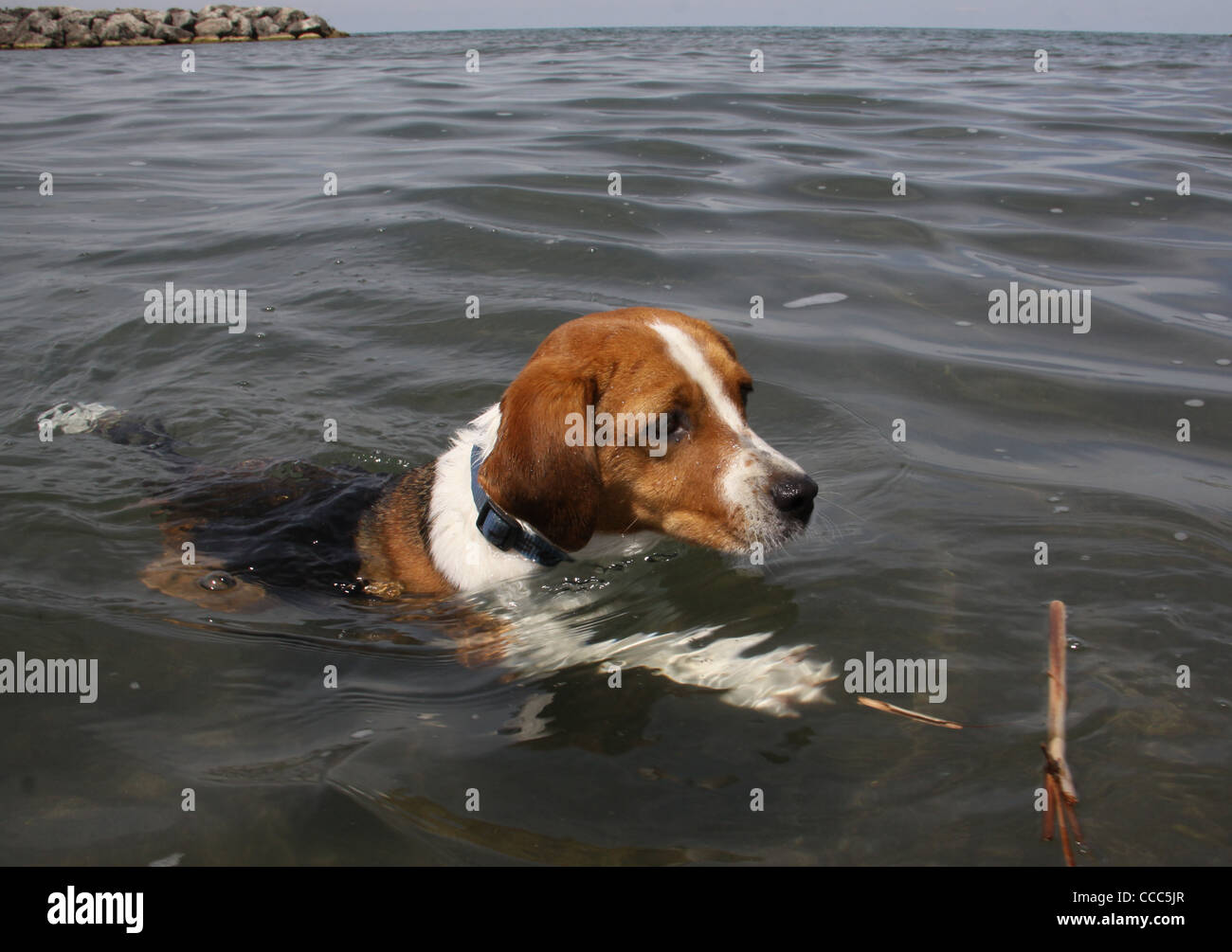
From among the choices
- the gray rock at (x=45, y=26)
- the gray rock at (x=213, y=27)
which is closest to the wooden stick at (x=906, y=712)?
the gray rock at (x=45, y=26)

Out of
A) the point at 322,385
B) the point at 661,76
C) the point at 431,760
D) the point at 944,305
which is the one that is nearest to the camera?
the point at 431,760

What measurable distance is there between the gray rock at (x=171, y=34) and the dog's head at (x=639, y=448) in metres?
55.8

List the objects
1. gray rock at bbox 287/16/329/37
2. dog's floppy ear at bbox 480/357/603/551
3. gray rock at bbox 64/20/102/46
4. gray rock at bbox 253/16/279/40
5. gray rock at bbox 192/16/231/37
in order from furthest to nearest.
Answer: gray rock at bbox 287/16/329/37
gray rock at bbox 253/16/279/40
gray rock at bbox 192/16/231/37
gray rock at bbox 64/20/102/46
dog's floppy ear at bbox 480/357/603/551

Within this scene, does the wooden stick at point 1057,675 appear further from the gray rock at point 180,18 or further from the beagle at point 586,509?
the gray rock at point 180,18

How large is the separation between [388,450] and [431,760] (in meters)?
3.50

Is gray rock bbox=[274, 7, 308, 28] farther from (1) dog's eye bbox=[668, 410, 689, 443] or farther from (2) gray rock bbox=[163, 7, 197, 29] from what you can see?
(1) dog's eye bbox=[668, 410, 689, 443]

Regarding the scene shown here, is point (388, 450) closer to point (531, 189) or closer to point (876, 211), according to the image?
point (531, 189)

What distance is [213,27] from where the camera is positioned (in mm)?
54438

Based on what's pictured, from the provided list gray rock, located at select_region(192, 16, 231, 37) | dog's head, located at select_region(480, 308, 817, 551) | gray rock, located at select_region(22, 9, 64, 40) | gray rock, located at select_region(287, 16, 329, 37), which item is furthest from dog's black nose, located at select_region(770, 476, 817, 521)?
gray rock, located at select_region(287, 16, 329, 37)

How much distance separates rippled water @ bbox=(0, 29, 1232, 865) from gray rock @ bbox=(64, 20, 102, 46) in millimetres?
39411

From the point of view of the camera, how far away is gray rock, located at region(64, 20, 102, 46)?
48625 millimetres

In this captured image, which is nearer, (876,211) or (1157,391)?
(1157,391)
